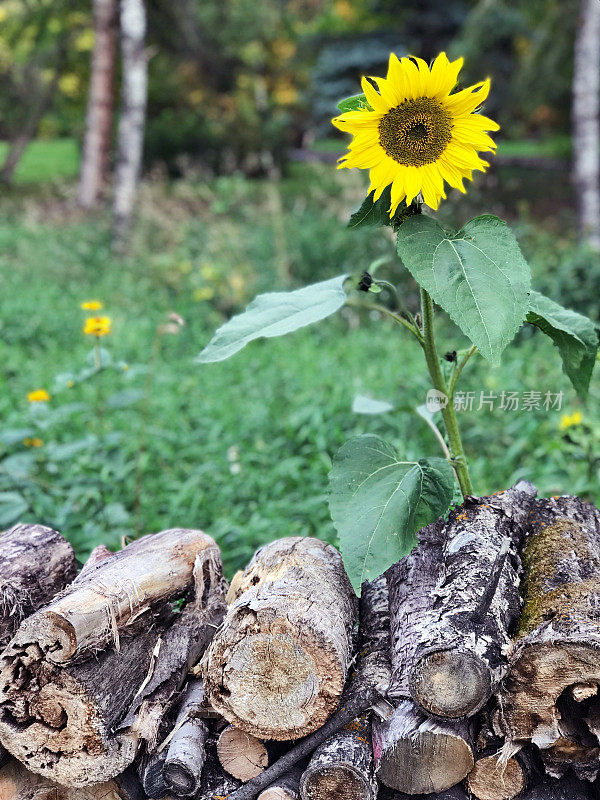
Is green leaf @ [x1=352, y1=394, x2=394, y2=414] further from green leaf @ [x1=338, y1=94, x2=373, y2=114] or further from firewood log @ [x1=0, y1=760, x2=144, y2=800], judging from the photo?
firewood log @ [x1=0, y1=760, x2=144, y2=800]

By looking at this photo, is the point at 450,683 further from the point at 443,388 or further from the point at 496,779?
the point at 443,388

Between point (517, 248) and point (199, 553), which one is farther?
point (199, 553)

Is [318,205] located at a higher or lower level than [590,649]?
lower

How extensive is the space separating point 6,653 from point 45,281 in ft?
19.6

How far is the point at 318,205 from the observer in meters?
8.54

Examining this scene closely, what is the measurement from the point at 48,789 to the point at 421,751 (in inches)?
33.8

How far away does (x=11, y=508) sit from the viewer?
2412 mm

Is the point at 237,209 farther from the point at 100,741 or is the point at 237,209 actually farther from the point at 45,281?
the point at 100,741

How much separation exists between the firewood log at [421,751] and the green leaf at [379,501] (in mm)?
270

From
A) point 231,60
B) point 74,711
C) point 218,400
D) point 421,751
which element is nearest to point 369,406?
point 421,751

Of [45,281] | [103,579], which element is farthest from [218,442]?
[45,281]

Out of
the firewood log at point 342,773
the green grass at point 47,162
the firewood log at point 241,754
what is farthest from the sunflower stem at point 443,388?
the green grass at point 47,162

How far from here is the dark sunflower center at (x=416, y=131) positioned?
1.41 m

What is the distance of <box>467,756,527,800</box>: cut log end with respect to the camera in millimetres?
1415
